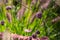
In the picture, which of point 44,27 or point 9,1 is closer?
point 44,27

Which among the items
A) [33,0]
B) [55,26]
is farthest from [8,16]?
[55,26]

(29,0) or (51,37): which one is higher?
(29,0)

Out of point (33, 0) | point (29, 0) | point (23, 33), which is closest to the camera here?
point (23, 33)

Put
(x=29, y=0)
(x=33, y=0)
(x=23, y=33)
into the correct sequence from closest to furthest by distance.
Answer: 1. (x=23, y=33)
2. (x=33, y=0)
3. (x=29, y=0)

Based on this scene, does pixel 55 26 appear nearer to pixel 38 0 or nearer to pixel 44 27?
pixel 44 27

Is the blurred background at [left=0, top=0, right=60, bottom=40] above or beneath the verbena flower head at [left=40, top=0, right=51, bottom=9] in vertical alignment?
beneath

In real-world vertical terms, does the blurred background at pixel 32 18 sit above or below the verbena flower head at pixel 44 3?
below

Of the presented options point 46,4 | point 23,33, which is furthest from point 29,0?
point 23,33

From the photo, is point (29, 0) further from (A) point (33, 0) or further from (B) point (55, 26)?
(B) point (55, 26)

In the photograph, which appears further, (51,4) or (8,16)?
(51,4)
